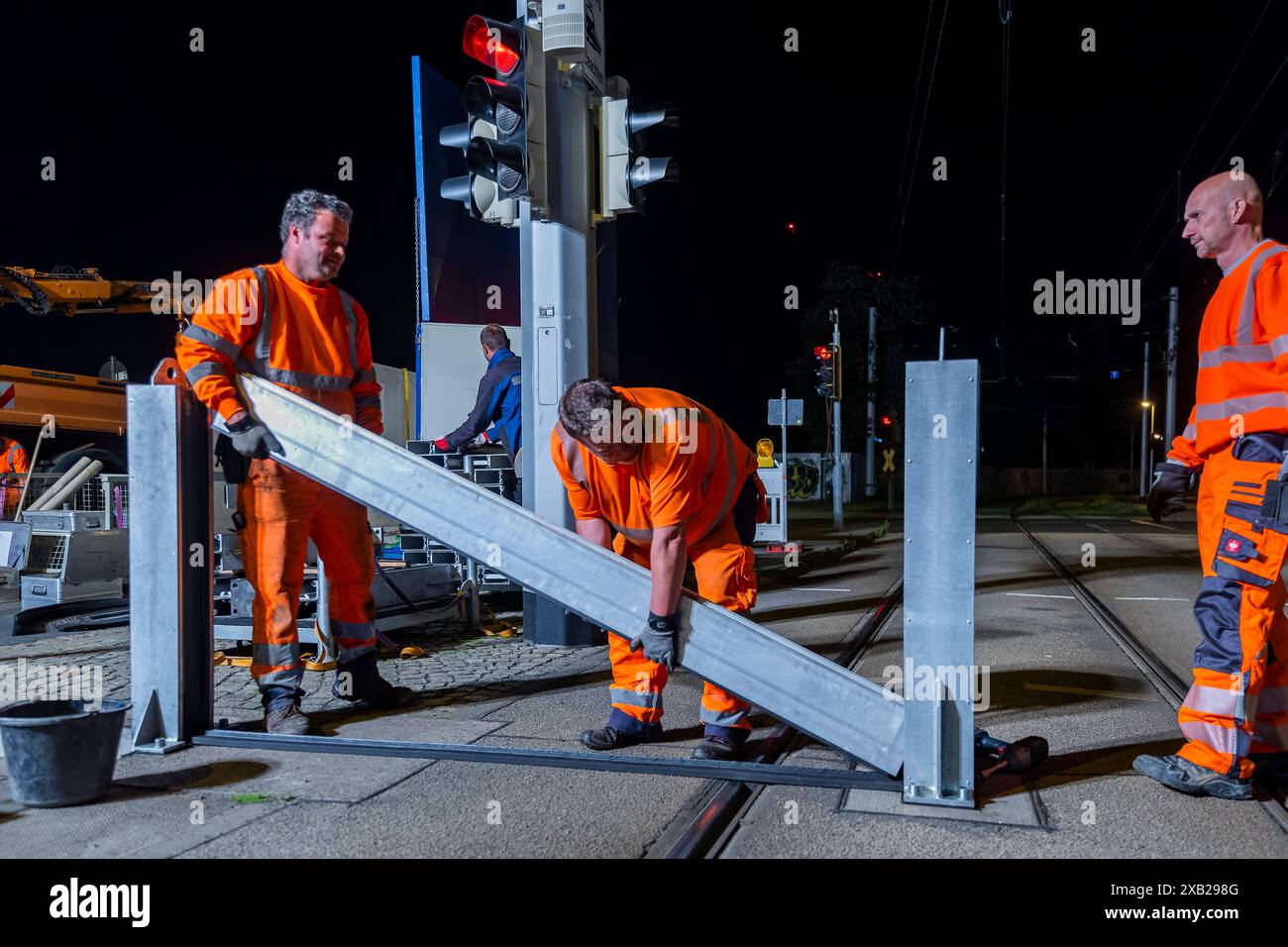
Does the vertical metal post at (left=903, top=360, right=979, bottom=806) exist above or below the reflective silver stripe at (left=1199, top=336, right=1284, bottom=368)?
below

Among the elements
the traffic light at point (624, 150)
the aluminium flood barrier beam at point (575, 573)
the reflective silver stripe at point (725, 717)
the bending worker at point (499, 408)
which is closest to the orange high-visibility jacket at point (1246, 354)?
the aluminium flood barrier beam at point (575, 573)

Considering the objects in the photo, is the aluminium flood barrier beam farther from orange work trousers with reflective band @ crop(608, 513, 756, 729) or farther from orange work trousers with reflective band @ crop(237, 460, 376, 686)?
orange work trousers with reflective band @ crop(608, 513, 756, 729)

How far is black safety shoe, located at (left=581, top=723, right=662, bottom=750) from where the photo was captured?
3.61 metres

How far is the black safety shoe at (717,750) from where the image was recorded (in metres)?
3.48

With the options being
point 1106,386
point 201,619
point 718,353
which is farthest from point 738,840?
point 1106,386

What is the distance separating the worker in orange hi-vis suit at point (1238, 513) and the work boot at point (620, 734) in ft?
5.84

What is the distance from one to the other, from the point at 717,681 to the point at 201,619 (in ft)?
7.03

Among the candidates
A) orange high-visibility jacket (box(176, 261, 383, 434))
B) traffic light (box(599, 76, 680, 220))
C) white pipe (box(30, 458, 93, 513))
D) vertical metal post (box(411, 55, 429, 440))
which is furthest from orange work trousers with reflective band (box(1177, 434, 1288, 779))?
white pipe (box(30, 458, 93, 513))

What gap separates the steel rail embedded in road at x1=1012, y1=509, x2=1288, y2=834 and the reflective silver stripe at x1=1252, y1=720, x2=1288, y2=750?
0.53ft

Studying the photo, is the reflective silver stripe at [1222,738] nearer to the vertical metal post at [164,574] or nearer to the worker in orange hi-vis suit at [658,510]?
the worker in orange hi-vis suit at [658,510]

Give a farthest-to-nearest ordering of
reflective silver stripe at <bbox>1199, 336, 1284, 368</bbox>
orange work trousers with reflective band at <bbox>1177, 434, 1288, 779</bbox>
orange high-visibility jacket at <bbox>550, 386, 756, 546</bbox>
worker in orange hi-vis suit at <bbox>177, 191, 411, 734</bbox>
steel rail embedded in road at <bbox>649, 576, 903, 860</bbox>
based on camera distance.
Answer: worker in orange hi-vis suit at <bbox>177, 191, 411, 734</bbox>, orange high-visibility jacket at <bbox>550, 386, 756, 546</bbox>, reflective silver stripe at <bbox>1199, 336, 1284, 368</bbox>, orange work trousers with reflective band at <bbox>1177, 434, 1288, 779</bbox>, steel rail embedded in road at <bbox>649, 576, 903, 860</bbox>

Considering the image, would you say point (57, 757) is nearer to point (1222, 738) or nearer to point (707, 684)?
point (707, 684)
